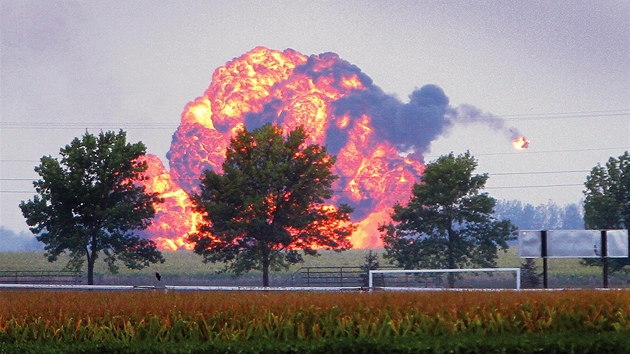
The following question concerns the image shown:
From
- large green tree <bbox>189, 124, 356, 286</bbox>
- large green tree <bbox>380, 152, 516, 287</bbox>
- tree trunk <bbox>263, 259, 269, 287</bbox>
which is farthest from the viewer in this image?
large green tree <bbox>380, 152, 516, 287</bbox>

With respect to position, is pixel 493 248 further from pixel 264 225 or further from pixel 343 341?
pixel 343 341

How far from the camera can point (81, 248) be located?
65.4m

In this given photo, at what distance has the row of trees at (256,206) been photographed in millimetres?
64562

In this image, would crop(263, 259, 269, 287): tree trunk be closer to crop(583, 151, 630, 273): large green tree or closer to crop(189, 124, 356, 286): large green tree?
crop(189, 124, 356, 286): large green tree

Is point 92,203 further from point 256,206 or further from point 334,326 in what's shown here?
point 334,326

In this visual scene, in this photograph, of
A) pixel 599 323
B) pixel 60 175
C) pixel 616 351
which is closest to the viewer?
pixel 616 351

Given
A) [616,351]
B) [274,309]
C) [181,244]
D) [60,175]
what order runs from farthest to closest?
1. [181,244]
2. [60,175]
3. [274,309]
4. [616,351]

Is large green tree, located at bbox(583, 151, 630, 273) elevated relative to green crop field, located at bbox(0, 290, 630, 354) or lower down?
elevated

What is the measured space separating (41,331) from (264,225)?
4729 cm

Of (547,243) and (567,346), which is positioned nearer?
(567,346)

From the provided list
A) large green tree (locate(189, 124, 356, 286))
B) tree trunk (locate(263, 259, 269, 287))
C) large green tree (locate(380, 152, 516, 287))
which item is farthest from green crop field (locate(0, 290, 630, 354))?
large green tree (locate(380, 152, 516, 287))

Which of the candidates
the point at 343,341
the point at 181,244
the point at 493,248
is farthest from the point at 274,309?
the point at 181,244

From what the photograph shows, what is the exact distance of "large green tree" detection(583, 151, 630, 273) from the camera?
66062 mm

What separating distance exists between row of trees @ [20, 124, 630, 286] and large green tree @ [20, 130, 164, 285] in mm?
73
